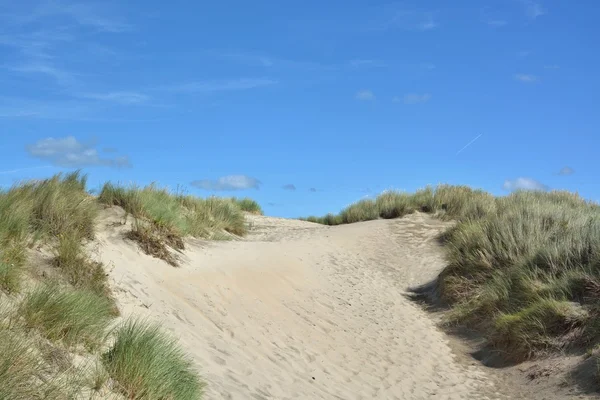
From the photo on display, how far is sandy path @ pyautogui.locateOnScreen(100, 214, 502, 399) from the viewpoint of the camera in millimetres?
7527

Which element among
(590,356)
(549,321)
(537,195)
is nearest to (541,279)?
(549,321)

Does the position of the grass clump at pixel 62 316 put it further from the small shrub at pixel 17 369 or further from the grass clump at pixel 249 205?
the grass clump at pixel 249 205

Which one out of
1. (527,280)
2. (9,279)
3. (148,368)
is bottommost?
(148,368)

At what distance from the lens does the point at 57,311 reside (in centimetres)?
541

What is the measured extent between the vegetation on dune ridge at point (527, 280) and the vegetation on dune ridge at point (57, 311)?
5.60 m

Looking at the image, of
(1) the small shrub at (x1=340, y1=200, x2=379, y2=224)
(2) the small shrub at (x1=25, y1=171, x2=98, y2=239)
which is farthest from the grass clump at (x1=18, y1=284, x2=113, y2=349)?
(1) the small shrub at (x1=340, y1=200, x2=379, y2=224)

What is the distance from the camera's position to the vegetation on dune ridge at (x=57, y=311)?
422 cm

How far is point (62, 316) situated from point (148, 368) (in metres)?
0.93

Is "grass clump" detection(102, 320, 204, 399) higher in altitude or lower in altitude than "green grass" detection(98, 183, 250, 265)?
lower

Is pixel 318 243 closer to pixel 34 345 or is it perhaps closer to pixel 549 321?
pixel 549 321

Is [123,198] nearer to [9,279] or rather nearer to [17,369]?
[9,279]

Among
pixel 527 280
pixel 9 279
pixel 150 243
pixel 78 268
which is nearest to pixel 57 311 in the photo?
pixel 9 279

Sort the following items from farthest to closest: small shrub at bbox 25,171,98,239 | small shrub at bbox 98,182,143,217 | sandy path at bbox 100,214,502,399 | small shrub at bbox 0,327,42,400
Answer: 1. small shrub at bbox 98,182,143,217
2. small shrub at bbox 25,171,98,239
3. sandy path at bbox 100,214,502,399
4. small shrub at bbox 0,327,42,400

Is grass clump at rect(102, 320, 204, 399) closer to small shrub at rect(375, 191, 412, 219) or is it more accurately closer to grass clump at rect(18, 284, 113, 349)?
grass clump at rect(18, 284, 113, 349)
